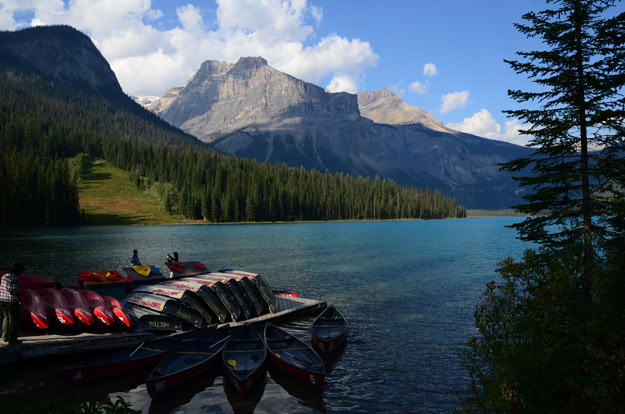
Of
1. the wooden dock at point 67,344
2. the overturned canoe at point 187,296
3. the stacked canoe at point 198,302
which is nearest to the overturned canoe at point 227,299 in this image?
the stacked canoe at point 198,302

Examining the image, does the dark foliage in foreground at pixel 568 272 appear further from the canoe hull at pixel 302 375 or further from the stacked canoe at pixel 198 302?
the stacked canoe at pixel 198 302

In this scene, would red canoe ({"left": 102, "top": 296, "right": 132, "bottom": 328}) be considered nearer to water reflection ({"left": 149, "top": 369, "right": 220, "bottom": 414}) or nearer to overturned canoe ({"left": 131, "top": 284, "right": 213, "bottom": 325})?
overturned canoe ({"left": 131, "top": 284, "right": 213, "bottom": 325})

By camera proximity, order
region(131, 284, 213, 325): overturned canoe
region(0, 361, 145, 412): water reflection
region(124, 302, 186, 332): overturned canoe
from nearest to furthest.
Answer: region(0, 361, 145, 412): water reflection → region(124, 302, 186, 332): overturned canoe → region(131, 284, 213, 325): overturned canoe

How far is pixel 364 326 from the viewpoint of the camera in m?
27.8

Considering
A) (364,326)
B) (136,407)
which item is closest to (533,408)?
(136,407)

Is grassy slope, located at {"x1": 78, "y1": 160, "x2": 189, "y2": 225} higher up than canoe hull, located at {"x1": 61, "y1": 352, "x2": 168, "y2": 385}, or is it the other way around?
grassy slope, located at {"x1": 78, "y1": 160, "x2": 189, "y2": 225}

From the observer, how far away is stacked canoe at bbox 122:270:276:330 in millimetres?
23441

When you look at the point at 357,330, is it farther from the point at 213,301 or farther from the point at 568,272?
the point at 568,272

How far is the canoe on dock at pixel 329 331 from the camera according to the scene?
73.3 feet

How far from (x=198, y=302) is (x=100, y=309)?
590 centimetres

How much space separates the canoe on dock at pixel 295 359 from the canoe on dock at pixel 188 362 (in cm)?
281

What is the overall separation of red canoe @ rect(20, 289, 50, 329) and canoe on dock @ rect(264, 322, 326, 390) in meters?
11.4

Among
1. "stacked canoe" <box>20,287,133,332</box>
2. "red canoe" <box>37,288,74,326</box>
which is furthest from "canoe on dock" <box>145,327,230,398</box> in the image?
"red canoe" <box>37,288,74,326</box>

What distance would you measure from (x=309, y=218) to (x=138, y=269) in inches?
6446
